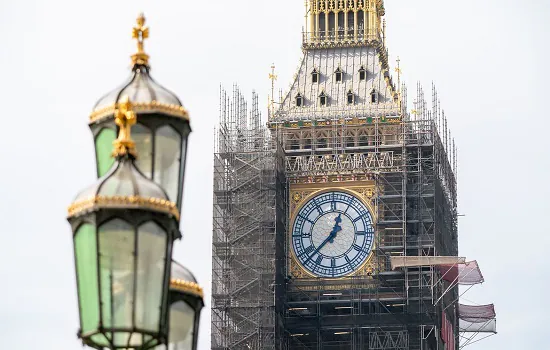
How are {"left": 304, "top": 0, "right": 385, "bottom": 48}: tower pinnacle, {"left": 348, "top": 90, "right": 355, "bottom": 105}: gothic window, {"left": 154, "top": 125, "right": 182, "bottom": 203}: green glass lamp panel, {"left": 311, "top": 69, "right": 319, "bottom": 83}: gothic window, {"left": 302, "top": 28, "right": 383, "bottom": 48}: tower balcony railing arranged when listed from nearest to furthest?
1. {"left": 154, "top": 125, "right": 182, "bottom": 203}: green glass lamp panel
2. {"left": 348, "top": 90, "right": 355, "bottom": 105}: gothic window
3. {"left": 311, "top": 69, "right": 319, "bottom": 83}: gothic window
4. {"left": 302, "top": 28, "right": 383, "bottom": 48}: tower balcony railing
5. {"left": 304, "top": 0, "right": 385, "bottom": 48}: tower pinnacle

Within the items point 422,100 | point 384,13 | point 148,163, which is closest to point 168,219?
point 148,163

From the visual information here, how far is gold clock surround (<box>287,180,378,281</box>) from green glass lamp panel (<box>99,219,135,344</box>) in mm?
67501

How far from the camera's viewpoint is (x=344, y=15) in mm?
86062

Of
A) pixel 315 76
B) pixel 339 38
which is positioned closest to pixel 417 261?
pixel 315 76

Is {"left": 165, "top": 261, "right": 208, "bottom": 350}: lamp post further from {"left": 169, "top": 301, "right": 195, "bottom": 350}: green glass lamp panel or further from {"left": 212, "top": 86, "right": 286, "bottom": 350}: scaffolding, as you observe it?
{"left": 212, "top": 86, "right": 286, "bottom": 350}: scaffolding

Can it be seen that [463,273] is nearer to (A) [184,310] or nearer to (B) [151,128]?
(B) [151,128]

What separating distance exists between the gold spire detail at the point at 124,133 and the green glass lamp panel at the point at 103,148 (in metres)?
0.96

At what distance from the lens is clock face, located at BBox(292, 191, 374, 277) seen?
80250mm

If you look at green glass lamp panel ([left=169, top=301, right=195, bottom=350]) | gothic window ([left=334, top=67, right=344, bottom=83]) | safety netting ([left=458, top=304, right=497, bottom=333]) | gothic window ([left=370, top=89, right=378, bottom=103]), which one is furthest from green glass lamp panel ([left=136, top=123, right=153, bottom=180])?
safety netting ([left=458, top=304, right=497, bottom=333])

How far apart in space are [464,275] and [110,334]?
69954 millimetres

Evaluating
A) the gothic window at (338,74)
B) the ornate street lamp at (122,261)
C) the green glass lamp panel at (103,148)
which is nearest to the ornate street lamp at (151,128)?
the green glass lamp panel at (103,148)

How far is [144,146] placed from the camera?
1474 centimetres

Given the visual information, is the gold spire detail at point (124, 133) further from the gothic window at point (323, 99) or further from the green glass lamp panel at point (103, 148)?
the gothic window at point (323, 99)

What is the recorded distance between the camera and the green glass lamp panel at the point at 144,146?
579 inches
